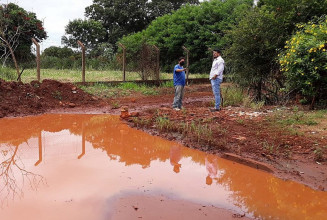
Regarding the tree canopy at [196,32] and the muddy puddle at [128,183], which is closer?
the muddy puddle at [128,183]

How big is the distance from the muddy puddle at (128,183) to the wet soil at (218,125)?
0.35 meters

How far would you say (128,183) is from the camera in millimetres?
4203

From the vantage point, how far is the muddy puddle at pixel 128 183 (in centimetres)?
349

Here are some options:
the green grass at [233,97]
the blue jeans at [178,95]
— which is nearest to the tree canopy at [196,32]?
the green grass at [233,97]

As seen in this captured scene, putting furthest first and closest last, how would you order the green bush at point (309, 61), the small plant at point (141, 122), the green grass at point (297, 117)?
the green bush at point (309, 61) < the small plant at point (141, 122) < the green grass at point (297, 117)

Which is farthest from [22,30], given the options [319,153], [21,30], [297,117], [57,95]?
[319,153]

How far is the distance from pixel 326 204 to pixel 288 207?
47 centimetres

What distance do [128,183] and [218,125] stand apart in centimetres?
316

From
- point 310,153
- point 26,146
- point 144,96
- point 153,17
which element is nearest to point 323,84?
point 310,153

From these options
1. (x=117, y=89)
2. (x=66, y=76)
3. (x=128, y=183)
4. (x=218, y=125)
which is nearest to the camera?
(x=128, y=183)

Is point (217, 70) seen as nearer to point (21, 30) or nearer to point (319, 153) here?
point (319, 153)

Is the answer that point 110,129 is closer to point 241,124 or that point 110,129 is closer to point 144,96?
point 241,124

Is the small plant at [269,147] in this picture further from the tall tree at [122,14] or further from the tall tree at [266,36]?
the tall tree at [122,14]

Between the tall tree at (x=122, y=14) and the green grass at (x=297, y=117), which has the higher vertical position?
the tall tree at (x=122, y=14)
